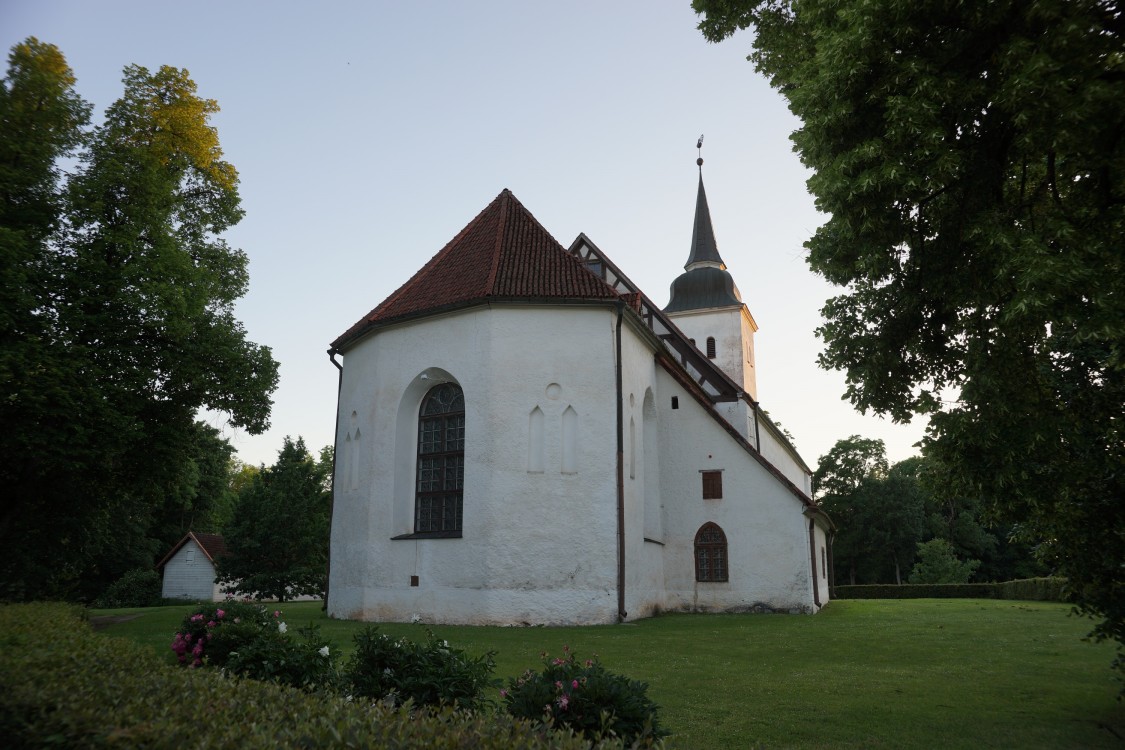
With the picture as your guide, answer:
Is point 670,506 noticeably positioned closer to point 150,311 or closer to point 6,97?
point 150,311

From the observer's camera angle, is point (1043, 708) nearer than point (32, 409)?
Yes

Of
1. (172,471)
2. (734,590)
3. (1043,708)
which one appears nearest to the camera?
(1043,708)

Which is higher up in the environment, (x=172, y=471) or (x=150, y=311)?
(x=150, y=311)

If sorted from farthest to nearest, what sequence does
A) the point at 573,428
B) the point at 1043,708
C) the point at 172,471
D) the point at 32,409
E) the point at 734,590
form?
the point at 734,590 < the point at 172,471 < the point at 573,428 < the point at 32,409 < the point at 1043,708

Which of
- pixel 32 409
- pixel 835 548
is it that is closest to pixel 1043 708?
pixel 32 409

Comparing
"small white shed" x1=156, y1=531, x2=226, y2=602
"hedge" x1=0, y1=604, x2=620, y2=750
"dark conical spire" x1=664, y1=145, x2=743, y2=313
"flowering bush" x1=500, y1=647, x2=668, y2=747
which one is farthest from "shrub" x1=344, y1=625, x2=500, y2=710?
"small white shed" x1=156, y1=531, x2=226, y2=602

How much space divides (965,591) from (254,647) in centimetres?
4157

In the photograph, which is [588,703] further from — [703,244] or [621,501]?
[703,244]

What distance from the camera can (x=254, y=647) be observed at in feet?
24.1

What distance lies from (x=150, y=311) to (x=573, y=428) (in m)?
9.99

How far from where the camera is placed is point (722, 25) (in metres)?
10.5

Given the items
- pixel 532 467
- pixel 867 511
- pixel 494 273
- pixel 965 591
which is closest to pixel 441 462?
pixel 532 467

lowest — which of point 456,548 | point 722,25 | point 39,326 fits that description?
point 456,548

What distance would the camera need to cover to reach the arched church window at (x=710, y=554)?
21.6m
